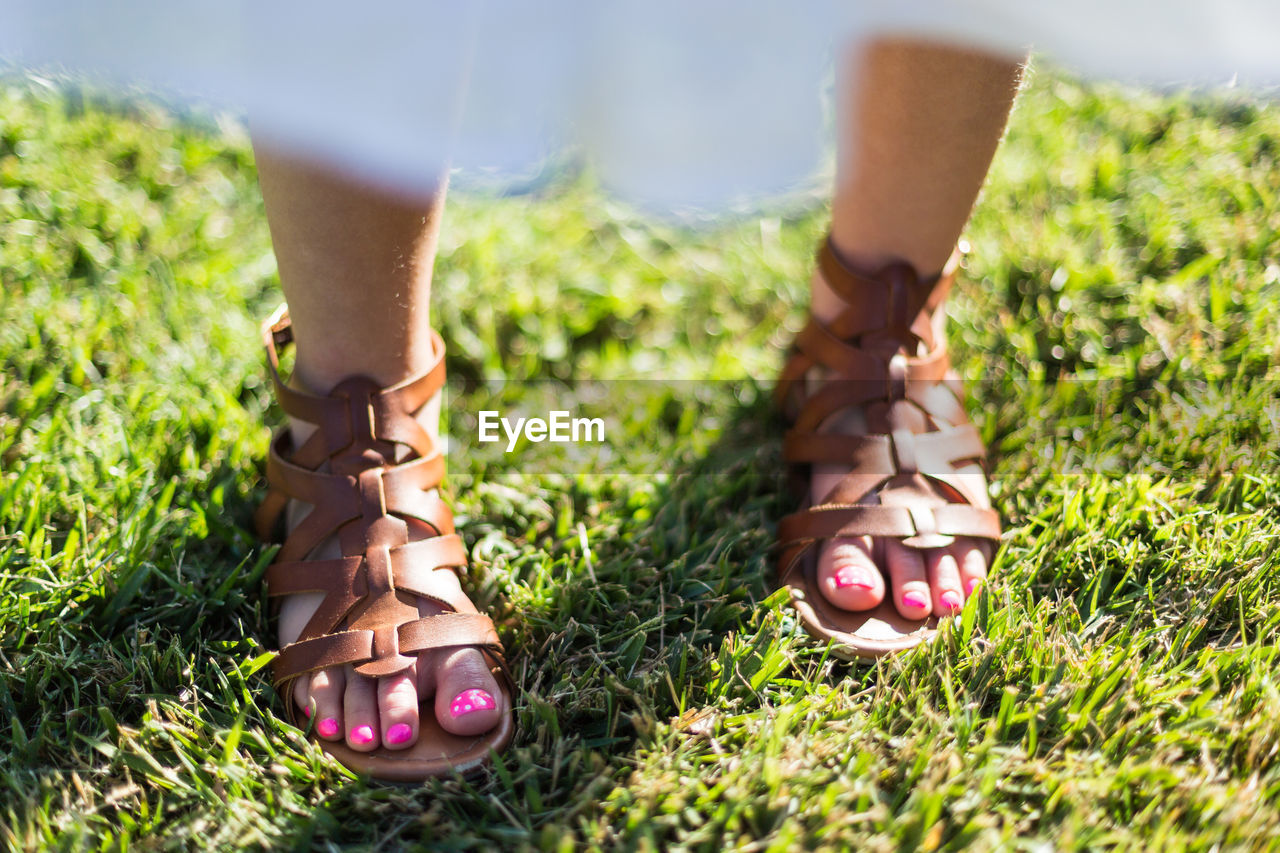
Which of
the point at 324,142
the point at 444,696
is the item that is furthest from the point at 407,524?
the point at 324,142

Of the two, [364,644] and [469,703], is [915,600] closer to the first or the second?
[469,703]

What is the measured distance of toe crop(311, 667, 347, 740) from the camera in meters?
1.14

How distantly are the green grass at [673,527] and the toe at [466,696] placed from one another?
0.16ft

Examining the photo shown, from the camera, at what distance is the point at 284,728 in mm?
1134

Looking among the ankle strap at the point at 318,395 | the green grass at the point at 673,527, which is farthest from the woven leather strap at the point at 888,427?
the ankle strap at the point at 318,395

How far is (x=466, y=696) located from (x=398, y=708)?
83 mm

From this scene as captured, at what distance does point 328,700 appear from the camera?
45.6 inches

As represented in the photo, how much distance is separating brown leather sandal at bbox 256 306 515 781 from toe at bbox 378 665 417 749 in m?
0.02

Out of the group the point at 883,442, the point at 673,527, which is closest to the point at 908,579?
the point at 883,442

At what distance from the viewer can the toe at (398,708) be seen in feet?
3.69

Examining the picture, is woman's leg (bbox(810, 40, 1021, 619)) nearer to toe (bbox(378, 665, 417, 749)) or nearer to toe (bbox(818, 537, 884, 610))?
toe (bbox(818, 537, 884, 610))

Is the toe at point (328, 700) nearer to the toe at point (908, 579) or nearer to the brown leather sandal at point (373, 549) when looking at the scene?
the brown leather sandal at point (373, 549)

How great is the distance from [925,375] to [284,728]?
1031 mm

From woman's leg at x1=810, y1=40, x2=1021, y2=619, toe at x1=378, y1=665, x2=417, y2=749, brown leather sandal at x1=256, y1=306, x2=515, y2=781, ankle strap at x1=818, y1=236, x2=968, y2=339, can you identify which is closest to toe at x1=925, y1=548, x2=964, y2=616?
woman's leg at x1=810, y1=40, x2=1021, y2=619
